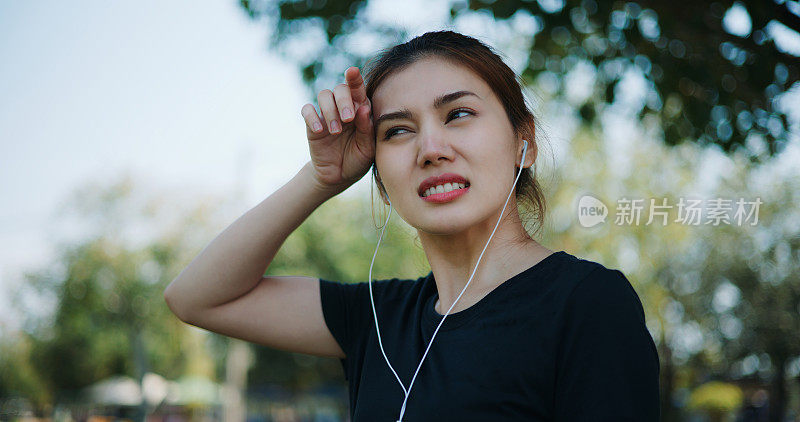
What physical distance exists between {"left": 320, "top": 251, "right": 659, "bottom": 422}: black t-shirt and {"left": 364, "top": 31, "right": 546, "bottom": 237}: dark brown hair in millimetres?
518

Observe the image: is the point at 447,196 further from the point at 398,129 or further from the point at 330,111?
the point at 330,111

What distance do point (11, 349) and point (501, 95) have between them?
43.0 metres

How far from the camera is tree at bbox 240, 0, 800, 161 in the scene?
4797 mm

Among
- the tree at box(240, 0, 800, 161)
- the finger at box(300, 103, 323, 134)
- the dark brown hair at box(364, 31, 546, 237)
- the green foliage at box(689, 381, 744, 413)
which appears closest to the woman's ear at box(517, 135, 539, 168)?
the dark brown hair at box(364, 31, 546, 237)

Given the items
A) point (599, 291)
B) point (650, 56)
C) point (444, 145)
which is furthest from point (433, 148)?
point (650, 56)

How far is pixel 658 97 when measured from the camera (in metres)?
5.82

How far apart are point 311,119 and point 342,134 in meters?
0.13

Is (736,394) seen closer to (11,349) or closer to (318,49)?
(318,49)

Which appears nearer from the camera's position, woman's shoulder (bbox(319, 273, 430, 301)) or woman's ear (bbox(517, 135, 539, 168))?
woman's ear (bbox(517, 135, 539, 168))

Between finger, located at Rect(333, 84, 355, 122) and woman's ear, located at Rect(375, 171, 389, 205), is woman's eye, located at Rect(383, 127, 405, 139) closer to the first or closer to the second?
finger, located at Rect(333, 84, 355, 122)

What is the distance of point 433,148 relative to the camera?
5.60 feet

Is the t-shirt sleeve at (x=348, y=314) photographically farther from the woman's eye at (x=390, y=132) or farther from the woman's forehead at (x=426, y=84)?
the woman's forehead at (x=426, y=84)

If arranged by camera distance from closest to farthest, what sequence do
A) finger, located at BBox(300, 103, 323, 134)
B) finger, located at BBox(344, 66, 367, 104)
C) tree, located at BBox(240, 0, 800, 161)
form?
1. finger, located at BBox(344, 66, 367, 104)
2. finger, located at BBox(300, 103, 323, 134)
3. tree, located at BBox(240, 0, 800, 161)

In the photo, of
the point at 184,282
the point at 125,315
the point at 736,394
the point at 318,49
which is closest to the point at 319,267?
the point at 125,315
